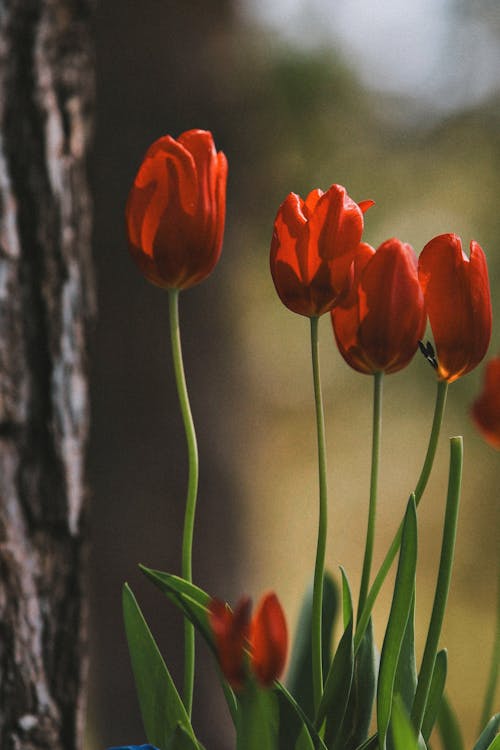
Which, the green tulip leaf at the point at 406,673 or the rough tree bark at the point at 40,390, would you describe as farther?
the rough tree bark at the point at 40,390

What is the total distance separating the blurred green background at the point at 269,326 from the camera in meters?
1.11

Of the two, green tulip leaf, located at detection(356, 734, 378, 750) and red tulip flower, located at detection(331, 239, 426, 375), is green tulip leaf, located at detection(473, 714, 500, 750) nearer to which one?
green tulip leaf, located at detection(356, 734, 378, 750)

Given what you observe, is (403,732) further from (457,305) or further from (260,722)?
(457,305)

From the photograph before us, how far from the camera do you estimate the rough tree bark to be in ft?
1.79

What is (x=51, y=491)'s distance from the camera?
0.57 m

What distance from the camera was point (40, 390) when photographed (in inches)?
22.5

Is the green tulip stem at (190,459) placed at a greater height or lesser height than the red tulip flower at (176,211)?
lesser

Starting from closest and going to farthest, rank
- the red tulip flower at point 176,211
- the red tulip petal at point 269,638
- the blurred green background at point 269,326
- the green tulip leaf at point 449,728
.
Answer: the red tulip petal at point 269,638
the red tulip flower at point 176,211
the green tulip leaf at point 449,728
the blurred green background at point 269,326

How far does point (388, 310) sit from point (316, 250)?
0.04m

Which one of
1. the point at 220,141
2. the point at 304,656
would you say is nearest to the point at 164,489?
the point at 220,141

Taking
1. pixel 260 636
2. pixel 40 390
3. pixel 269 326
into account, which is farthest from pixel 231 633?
pixel 269 326

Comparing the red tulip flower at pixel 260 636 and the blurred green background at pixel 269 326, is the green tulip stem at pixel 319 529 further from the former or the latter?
the blurred green background at pixel 269 326

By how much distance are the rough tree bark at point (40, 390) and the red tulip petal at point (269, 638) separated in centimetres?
32

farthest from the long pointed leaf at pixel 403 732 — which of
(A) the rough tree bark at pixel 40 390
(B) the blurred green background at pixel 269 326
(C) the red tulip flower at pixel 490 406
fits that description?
(B) the blurred green background at pixel 269 326
